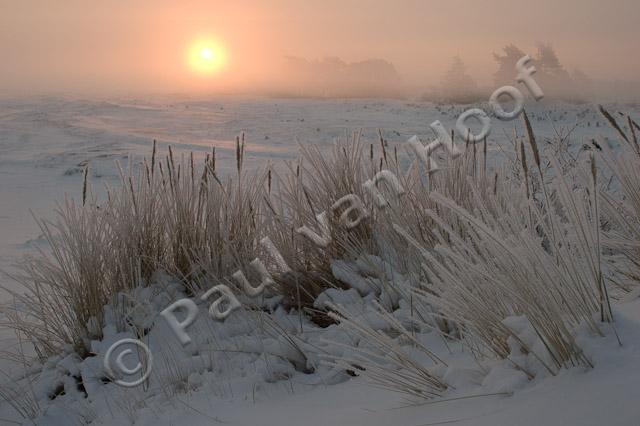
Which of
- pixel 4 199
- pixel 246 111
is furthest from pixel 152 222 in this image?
pixel 246 111

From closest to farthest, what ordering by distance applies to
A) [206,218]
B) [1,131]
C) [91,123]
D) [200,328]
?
[200,328], [206,218], [1,131], [91,123]

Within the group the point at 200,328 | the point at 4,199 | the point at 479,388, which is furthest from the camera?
the point at 4,199

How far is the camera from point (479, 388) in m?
1.16

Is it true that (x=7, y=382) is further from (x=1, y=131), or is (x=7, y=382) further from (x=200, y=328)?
(x=1, y=131)

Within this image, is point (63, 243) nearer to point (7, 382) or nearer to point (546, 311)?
point (7, 382)

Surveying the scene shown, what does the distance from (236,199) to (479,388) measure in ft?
6.06

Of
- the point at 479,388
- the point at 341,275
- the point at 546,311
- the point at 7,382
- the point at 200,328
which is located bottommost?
the point at 7,382

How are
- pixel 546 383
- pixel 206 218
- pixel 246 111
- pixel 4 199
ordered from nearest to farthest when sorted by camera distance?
pixel 546 383
pixel 206 218
pixel 4 199
pixel 246 111

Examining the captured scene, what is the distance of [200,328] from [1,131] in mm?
12532

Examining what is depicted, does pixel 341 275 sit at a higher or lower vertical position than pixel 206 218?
lower

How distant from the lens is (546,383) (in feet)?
3.36

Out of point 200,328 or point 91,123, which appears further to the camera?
point 91,123

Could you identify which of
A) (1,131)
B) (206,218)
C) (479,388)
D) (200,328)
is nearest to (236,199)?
(206,218)

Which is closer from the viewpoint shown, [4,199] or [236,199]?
[236,199]
